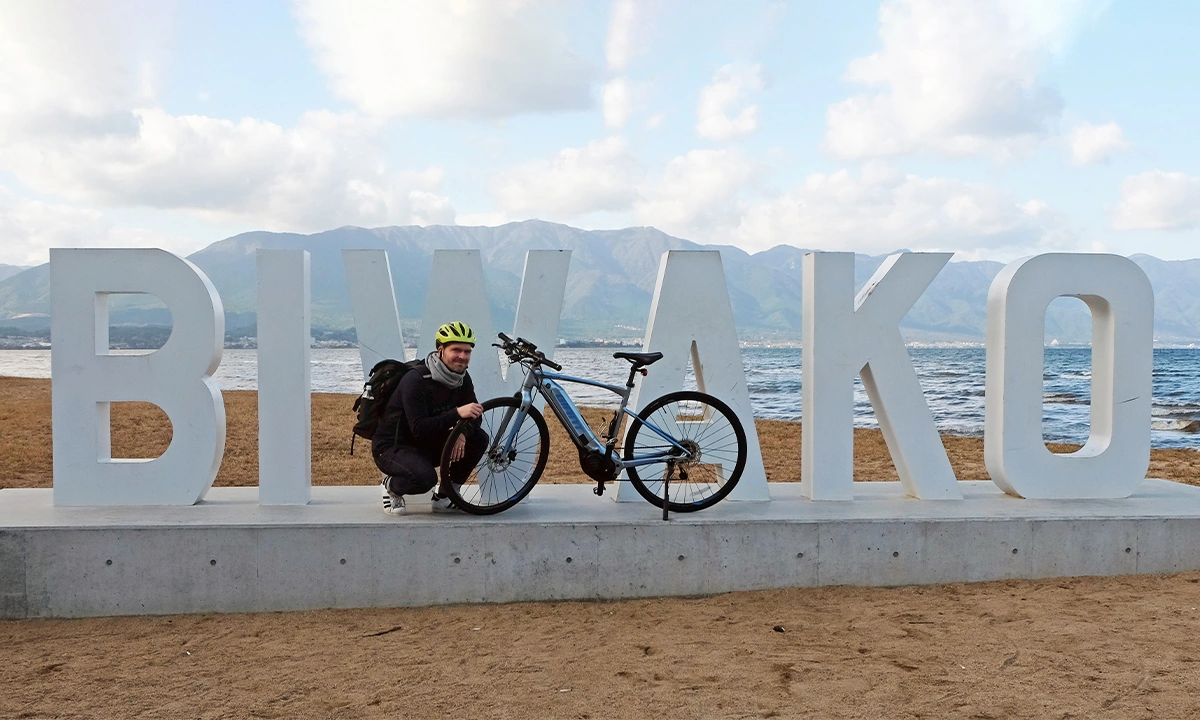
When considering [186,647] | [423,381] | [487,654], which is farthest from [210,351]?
[487,654]

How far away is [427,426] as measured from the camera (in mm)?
5426

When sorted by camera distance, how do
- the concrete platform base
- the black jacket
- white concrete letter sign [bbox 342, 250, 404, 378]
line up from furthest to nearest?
white concrete letter sign [bbox 342, 250, 404, 378]
the black jacket
the concrete platform base

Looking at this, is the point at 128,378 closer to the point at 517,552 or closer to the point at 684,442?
the point at 517,552

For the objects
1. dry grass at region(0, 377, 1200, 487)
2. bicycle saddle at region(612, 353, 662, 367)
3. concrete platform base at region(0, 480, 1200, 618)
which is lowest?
dry grass at region(0, 377, 1200, 487)

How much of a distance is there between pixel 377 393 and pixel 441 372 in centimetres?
49

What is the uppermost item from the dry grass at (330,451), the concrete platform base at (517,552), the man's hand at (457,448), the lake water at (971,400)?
the man's hand at (457,448)

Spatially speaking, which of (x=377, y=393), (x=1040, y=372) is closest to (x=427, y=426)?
(x=377, y=393)

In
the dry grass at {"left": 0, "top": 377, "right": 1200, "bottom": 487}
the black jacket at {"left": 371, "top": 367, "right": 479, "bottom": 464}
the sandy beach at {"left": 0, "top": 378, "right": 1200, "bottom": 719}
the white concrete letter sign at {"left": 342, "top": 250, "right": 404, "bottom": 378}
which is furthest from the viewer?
the dry grass at {"left": 0, "top": 377, "right": 1200, "bottom": 487}

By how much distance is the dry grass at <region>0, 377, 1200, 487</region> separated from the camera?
11.4m

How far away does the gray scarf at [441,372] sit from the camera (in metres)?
5.52

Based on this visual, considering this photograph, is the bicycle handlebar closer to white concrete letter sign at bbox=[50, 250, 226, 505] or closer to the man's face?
the man's face

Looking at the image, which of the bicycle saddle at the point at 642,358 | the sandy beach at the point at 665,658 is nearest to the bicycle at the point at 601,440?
the bicycle saddle at the point at 642,358

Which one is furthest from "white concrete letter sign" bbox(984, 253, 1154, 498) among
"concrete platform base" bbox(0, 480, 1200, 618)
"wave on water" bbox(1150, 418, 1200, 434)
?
"wave on water" bbox(1150, 418, 1200, 434)

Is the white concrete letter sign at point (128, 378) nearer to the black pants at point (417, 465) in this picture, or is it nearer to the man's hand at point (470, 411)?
the black pants at point (417, 465)
